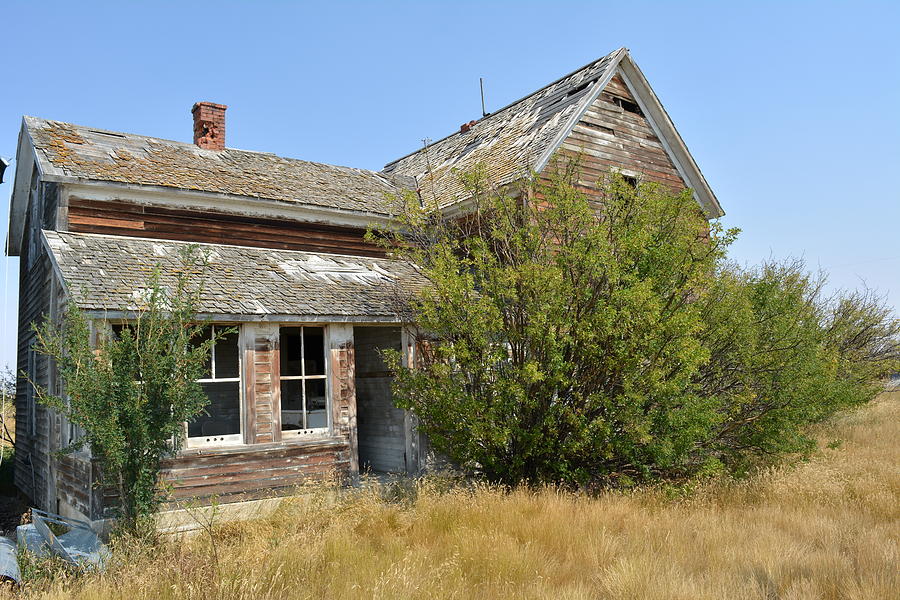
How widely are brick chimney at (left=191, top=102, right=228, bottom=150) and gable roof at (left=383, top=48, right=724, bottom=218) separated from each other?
437 cm

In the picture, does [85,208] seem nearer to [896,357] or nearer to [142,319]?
[142,319]

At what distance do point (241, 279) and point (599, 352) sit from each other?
5.22 m

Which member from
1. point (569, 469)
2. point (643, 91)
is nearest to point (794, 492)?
point (569, 469)

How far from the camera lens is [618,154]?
1498cm

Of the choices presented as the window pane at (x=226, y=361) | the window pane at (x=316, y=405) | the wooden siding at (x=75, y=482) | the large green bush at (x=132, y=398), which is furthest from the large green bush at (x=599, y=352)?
the window pane at (x=226, y=361)

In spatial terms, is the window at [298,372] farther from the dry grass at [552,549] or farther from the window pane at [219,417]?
the dry grass at [552,549]

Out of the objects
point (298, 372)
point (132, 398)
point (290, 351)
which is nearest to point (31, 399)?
point (290, 351)

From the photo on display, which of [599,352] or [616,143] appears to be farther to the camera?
[616,143]

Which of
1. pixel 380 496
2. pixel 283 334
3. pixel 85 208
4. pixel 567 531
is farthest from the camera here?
pixel 283 334

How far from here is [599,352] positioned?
28.4ft

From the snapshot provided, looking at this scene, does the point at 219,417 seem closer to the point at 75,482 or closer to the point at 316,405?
the point at 316,405

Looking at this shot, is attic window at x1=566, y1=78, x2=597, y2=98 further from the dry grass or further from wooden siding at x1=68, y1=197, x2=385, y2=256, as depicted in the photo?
the dry grass

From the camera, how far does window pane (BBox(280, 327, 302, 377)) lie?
13.1 meters

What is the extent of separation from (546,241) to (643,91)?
785 centimetres
